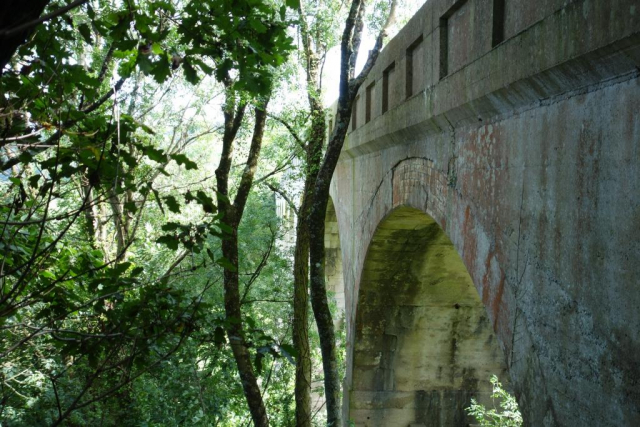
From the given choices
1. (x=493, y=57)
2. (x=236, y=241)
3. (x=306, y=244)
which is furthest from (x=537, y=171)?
(x=306, y=244)

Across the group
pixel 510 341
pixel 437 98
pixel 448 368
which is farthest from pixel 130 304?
pixel 448 368

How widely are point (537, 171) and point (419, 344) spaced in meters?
5.56

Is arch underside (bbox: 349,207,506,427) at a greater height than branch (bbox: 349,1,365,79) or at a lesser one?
lesser

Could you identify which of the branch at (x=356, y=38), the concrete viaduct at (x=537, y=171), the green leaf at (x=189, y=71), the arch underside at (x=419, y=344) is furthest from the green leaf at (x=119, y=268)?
the arch underside at (x=419, y=344)

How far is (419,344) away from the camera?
8070 millimetres

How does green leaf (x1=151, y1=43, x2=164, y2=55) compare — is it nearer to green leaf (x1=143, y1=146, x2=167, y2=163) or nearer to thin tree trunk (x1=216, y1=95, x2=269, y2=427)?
green leaf (x1=143, y1=146, x2=167, y2=163)

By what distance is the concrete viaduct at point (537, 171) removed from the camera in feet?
7.16

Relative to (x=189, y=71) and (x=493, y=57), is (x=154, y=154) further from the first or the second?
(x=493, y=57)

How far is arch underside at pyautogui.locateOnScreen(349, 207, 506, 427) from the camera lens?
297 inches

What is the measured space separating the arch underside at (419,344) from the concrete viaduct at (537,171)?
1.60 meters

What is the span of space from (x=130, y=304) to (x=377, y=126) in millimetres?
3767

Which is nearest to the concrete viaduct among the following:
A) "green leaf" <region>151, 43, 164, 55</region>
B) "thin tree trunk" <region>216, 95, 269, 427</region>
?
"green leaf" <region>151, 43, 164, 55</region>

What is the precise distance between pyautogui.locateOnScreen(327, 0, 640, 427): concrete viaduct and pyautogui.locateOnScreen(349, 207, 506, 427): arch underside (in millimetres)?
1604

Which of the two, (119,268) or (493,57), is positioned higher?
(493,57)
